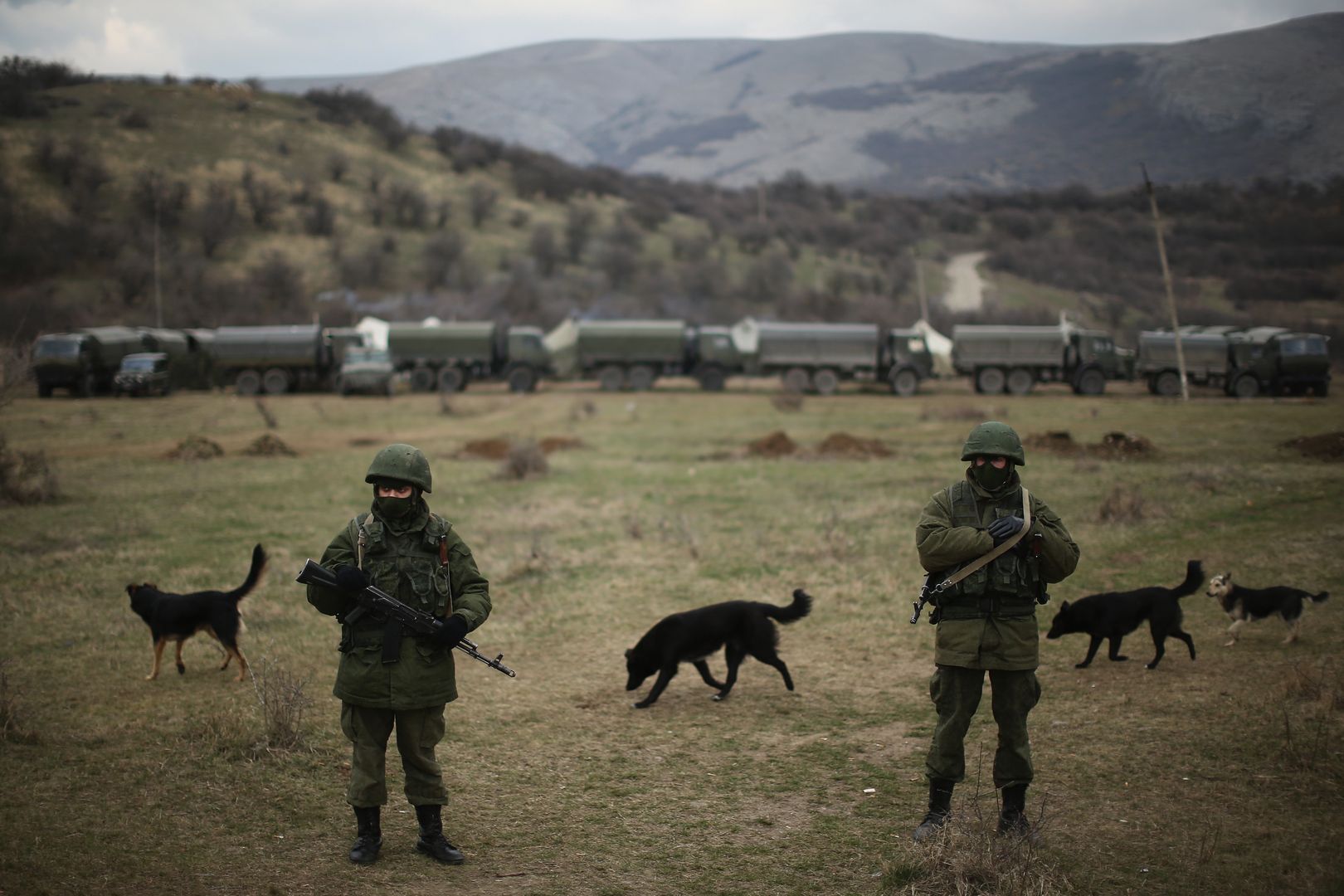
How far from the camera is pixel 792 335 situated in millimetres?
41594

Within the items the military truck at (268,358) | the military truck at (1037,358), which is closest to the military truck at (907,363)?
the military truck at (1037,358)

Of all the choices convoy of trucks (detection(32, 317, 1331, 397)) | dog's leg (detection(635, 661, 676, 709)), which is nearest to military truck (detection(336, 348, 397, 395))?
convoy of trucks (detection(32, 317, 1331, 397))

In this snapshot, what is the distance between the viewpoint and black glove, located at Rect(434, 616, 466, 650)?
4.76m

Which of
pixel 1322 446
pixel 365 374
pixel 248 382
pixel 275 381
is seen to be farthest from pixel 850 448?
pixel 248 382

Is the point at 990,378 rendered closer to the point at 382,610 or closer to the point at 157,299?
the point at 382,610

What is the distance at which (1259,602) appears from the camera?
8398 mm

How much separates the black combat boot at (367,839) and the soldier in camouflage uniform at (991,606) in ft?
8.53

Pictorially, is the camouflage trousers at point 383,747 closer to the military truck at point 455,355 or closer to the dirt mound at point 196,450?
the dirt mound at point 196,450

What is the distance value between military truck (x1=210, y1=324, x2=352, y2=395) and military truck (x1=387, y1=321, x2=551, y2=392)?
3.06 metres

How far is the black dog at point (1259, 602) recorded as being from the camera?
827cm

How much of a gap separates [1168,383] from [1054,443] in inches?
719

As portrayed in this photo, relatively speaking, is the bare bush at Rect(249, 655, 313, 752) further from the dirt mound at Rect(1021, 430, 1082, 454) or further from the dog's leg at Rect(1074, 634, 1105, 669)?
the dirt mound at Rect(1021, 430, 1082, 454)

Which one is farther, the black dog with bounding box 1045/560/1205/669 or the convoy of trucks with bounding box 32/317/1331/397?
the convoy of trucks with bounding box 32/317/1331/397

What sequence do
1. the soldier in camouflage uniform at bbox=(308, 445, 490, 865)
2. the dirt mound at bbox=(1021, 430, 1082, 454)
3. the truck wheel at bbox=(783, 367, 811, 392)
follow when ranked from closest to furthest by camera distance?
the soldier in camouflage uniform at bbox=(308, 445, 490, 865) < the dirt mound at bbox=(1021, 430, 1082, 454) < the truck wheel at bbox=(783, 367, 811, 392)
